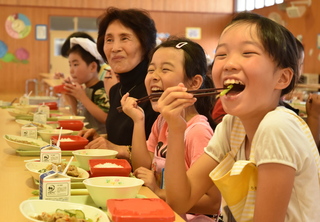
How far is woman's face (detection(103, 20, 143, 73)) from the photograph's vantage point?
2840 mm

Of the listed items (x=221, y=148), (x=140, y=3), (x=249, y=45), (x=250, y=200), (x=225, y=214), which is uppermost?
(x=140, y=3)

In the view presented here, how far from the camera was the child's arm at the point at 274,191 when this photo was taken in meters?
1.28

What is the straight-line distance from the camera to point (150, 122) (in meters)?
2.66

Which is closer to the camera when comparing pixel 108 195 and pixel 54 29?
pixel 108 195

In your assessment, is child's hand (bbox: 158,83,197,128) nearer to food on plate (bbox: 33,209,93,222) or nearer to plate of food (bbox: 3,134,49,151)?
food on plate (bbox: 33,209,93,222)

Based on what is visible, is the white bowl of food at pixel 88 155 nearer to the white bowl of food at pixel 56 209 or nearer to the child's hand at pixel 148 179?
the child's hand at pixel 148 179

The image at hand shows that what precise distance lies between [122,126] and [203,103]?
2.43 ft

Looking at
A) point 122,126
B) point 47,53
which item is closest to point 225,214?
point 122,126

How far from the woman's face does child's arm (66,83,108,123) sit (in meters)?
1.05

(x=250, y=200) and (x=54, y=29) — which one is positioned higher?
(x=54, y=29)

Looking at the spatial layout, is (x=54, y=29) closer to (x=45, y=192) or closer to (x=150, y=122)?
(x=150, y=122)

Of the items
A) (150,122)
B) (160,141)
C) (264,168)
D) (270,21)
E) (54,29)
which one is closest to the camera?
(264,168)

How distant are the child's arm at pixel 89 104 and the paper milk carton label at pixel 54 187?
250 cm

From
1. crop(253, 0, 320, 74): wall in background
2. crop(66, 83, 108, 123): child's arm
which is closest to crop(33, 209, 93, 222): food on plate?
crop(66, 83, 108, 123): child's arm
